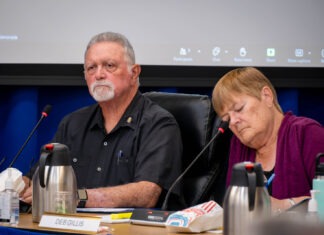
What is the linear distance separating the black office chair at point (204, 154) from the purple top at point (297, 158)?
1.40ft

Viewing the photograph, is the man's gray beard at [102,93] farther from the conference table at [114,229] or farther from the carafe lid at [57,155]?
the conference table at [114,229]

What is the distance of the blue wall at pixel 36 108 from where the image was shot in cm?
373

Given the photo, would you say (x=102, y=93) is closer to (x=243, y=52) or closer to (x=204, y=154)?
(x=204, y=154)

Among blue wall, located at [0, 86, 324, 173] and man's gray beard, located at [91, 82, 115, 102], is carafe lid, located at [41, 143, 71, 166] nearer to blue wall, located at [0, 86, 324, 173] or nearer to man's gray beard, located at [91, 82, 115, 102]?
man's gray beard, located at [91, 82, 115, 102]

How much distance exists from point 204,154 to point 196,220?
3.51ft

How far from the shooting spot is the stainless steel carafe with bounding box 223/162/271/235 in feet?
3.66

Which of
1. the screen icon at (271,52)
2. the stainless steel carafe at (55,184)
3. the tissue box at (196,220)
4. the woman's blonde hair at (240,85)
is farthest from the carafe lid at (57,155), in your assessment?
the screen icon at (271,52)

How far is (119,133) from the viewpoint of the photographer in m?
2.64

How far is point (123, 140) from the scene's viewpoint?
2609 mm

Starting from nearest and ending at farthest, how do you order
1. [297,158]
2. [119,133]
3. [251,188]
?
[251,188], [297,158], [119,133]

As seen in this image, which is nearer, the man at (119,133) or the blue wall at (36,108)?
the man at (119,133)

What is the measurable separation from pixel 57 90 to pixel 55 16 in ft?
1.64

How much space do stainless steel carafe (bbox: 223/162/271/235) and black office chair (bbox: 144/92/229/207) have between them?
1.32m

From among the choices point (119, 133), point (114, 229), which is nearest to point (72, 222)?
point (114, 229)
